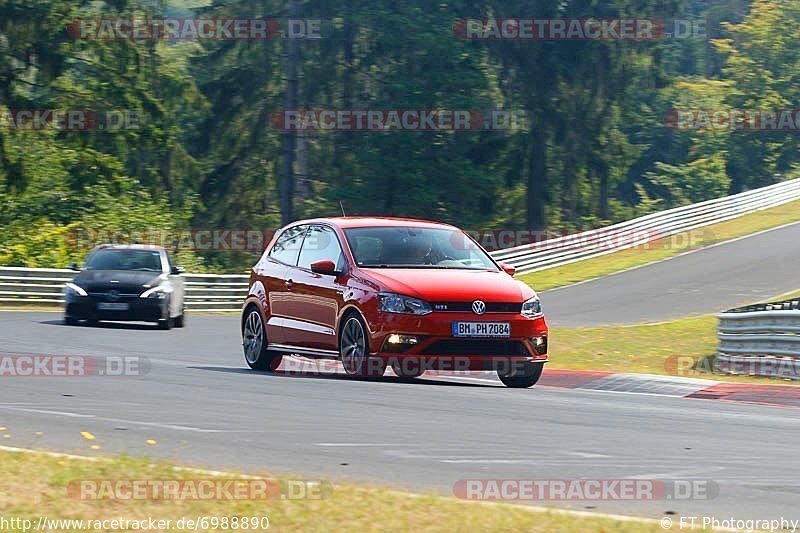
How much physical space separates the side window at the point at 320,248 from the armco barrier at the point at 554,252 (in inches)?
738

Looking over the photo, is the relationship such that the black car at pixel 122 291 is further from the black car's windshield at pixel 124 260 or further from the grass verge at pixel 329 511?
the grass verge at pixel 329 511

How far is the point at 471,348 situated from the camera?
1346 cm

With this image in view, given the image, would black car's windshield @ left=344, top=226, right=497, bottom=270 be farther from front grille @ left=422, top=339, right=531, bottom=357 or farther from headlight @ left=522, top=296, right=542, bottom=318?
front grille @ left=422, top=339, right=531, bottom=357

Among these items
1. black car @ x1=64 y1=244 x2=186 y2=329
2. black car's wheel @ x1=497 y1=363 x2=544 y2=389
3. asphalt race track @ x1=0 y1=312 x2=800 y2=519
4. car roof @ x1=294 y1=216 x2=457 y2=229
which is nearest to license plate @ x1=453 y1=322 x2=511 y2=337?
asphalt race track @ x1=0 y1=312 x2=800 y2=519

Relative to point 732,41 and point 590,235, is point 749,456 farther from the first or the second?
point 732,41

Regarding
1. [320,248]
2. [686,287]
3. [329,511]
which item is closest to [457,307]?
[320,248]

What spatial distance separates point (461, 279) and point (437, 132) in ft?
146

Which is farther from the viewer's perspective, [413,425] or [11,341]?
[11,341]

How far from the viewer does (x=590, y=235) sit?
4381 centimetres

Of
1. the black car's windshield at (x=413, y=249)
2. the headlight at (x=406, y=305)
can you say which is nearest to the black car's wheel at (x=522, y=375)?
the black car's windshield at (x=413, y=249)

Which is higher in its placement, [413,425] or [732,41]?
[732,41]

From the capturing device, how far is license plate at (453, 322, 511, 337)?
1341cm

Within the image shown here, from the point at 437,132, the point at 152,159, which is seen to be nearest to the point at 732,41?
the point at 437,132

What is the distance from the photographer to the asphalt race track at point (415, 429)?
8125 millimetres
